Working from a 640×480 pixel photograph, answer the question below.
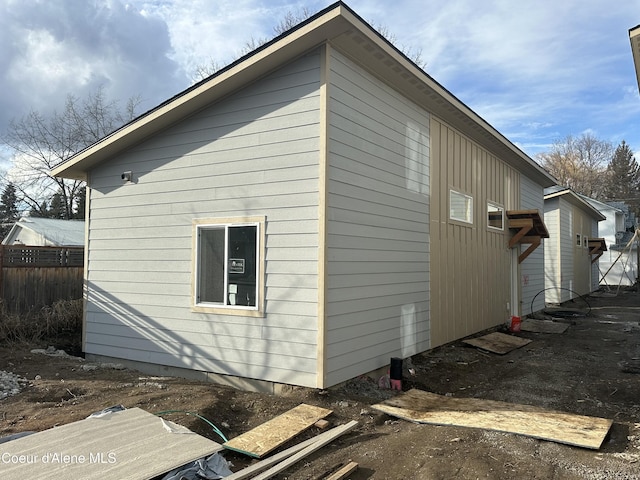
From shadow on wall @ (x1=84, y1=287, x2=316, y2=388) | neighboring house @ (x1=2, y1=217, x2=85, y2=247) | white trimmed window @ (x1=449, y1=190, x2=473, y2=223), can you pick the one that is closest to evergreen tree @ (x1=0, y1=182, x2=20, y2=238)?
neighboring house @ (x1=2, y1=217, x2=85, y2=247)

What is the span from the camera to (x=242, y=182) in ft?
20.0

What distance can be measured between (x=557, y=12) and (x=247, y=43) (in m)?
16.6

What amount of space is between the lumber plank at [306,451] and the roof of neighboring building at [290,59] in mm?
4331

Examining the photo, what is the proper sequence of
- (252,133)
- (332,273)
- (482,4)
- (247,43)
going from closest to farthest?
(332,273) → (252,133) → (482,4) → (247,43)

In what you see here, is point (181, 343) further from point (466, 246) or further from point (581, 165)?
point (581, 165)

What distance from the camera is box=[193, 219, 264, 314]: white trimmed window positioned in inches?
231

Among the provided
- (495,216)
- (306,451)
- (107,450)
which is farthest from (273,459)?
(495,216)

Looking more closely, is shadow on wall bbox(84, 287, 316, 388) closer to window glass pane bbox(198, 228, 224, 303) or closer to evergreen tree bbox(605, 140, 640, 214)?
window glass pane bbox(198, 228, 224, 303)

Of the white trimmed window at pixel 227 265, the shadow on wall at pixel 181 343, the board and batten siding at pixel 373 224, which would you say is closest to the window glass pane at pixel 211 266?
the white trimmed window at pixel 227 265

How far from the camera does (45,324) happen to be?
28.8 feet

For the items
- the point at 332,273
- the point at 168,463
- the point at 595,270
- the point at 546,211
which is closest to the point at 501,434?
the point at 332,273

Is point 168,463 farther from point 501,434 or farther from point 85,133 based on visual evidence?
point 85,133

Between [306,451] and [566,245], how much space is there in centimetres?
1799

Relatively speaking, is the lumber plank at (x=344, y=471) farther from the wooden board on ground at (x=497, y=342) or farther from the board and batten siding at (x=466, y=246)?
the wooden board on ground at (x=497, y=342)
